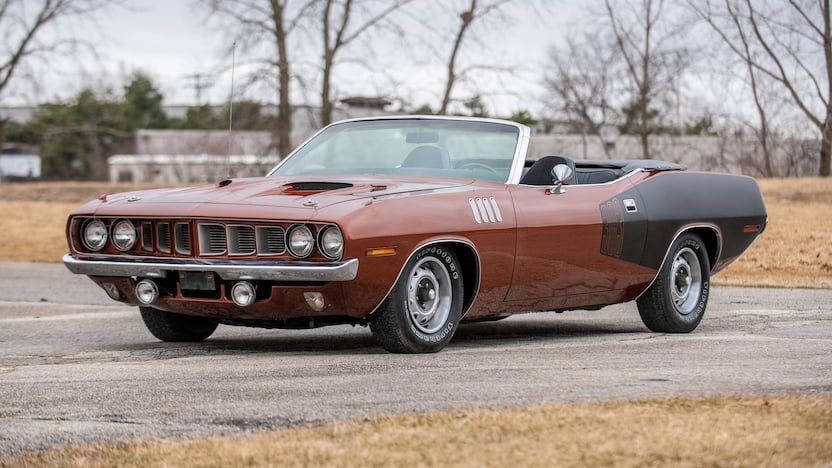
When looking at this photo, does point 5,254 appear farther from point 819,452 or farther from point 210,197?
point 819,452

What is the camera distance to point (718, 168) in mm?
31109

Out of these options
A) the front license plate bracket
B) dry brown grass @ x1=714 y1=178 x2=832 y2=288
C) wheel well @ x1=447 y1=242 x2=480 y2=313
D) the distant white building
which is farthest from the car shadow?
the distant white building

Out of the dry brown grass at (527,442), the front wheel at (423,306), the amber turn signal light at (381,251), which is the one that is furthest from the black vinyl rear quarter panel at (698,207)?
the dry brown grass at (527,442)

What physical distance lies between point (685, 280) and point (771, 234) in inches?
362

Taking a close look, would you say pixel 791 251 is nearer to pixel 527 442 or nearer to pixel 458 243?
pixel 458 243

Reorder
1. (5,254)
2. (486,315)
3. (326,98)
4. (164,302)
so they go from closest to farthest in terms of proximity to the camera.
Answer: (164,302) → (486,315) → (5,254) → (326,98)

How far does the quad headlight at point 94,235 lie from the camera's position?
773cm

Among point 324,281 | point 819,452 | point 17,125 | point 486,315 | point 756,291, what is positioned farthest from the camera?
point 17,125

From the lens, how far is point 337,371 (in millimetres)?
6559

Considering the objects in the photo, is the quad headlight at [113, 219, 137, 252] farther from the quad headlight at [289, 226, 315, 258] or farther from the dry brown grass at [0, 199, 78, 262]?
the dry brown grass at [0, 199, 78, 262]

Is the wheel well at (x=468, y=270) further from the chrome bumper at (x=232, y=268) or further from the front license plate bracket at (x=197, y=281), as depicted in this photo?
the front license plate bracket at (x=197, y=281)

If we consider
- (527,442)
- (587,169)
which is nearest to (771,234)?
(587,169)

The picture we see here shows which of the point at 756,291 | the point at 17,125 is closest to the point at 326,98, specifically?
the point at 756,291

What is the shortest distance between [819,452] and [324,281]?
3.15 m
